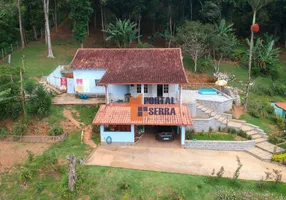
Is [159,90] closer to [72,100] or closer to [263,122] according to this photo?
[72,100]

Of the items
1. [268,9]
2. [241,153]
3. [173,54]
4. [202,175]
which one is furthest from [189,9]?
[202,175]

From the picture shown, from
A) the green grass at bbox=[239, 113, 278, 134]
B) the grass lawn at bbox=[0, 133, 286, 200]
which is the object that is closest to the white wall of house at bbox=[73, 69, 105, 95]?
the grass lawn at bbox=[0, 133, 286, 200]

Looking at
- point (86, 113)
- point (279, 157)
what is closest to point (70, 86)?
point (86, 113)

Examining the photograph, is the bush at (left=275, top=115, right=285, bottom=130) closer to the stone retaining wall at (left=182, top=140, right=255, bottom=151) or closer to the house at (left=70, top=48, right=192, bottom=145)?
the stone retaining wall at (left=182, top=140, right=255, bottom=151)

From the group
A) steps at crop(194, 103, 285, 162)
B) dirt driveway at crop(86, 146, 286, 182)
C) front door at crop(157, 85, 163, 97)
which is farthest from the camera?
front door at crop(157, 85, 163, 97)

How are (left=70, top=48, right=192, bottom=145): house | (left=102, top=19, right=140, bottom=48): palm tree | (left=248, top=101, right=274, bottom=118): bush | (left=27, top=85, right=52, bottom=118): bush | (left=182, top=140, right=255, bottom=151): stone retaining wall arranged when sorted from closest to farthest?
(left=182, top=140, right=255, bottom=151): stone retaining wall < (left=70, top=48, right=192, bottom=145): house < (left=27, top=85, right=52, bottom=118): bush < (left=248, top=101, right=274, bottom=118): bush < (left=102, top=19, right=140, bottom=48): palm tree

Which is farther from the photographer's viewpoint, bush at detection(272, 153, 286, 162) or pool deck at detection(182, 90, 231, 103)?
pool deck at detection(182, 90, 231, 103)

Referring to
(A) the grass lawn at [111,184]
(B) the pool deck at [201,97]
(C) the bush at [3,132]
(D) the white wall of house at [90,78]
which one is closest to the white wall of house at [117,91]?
(D) the white wall of house at [90,78]
